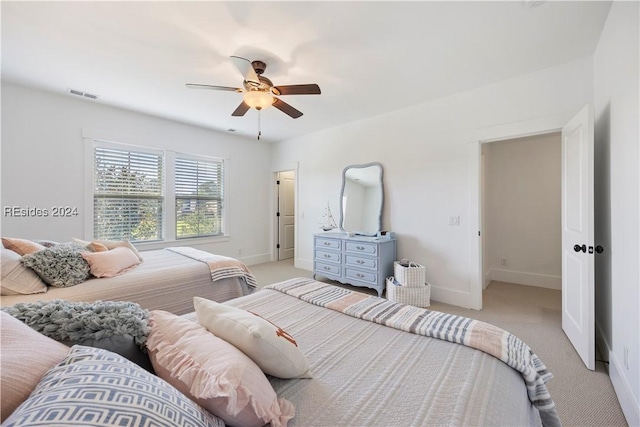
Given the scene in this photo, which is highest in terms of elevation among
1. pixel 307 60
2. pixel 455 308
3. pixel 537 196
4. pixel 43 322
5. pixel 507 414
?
pixel 307 60

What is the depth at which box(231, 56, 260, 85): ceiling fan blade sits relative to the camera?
222 cm

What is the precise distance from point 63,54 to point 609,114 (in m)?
4.52

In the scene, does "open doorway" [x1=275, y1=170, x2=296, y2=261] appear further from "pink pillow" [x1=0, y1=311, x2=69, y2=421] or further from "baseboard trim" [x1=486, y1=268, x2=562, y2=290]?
"pink pillow" [x1=0, y1=311, x2=69, y2=421]

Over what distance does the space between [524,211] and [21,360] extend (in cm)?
530

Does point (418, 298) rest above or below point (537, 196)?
below

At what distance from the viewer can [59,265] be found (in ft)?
6.45

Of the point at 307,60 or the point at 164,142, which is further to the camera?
the point at 164,142

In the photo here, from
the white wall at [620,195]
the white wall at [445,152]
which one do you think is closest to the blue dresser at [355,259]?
the white wall at [445,152]

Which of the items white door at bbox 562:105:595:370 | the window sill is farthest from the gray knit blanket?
the window sill

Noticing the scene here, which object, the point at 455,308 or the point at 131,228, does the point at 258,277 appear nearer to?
the point at 131,228

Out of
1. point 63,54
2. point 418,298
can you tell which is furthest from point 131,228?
point 418,298

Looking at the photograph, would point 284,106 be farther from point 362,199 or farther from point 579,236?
point 579,236

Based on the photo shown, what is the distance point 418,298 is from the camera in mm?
3184

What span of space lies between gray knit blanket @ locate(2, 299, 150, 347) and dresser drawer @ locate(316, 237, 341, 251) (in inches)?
122
